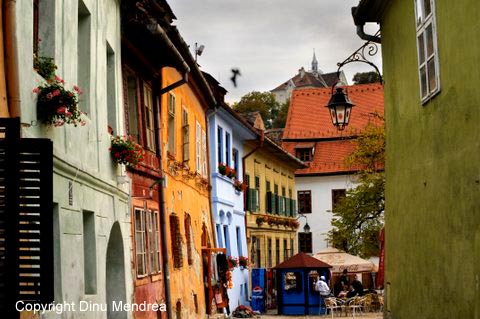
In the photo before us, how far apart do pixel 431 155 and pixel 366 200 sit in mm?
25819

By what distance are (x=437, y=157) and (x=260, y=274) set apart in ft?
83.7

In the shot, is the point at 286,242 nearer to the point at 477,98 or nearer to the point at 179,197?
the point at 179,197

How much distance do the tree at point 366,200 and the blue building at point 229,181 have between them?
4.87 m

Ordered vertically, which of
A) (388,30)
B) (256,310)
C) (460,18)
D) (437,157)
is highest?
(388,30)

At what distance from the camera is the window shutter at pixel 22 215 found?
6660 mm

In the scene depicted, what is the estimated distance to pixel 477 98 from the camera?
836 cm

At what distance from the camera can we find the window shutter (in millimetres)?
6660

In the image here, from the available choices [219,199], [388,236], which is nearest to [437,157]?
[388,236]

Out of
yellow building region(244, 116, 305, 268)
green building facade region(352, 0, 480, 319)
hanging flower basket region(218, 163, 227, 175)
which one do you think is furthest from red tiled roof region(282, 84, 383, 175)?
green building facade region(352, 0, 480, 319)

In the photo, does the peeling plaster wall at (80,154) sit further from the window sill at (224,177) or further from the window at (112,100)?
the window sill at (224,177)

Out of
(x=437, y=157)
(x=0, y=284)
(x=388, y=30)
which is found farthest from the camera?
(x=388, y=30)

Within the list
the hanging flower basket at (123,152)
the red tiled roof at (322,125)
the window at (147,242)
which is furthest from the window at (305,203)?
the hanging flower basket at (123,152)

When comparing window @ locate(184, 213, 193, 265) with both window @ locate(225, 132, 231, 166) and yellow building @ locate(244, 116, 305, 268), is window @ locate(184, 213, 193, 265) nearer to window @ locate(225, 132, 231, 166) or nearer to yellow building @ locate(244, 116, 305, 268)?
window @ locate(225, 132, 231, 166)

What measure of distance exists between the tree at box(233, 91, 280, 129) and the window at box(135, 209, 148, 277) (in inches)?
2852
